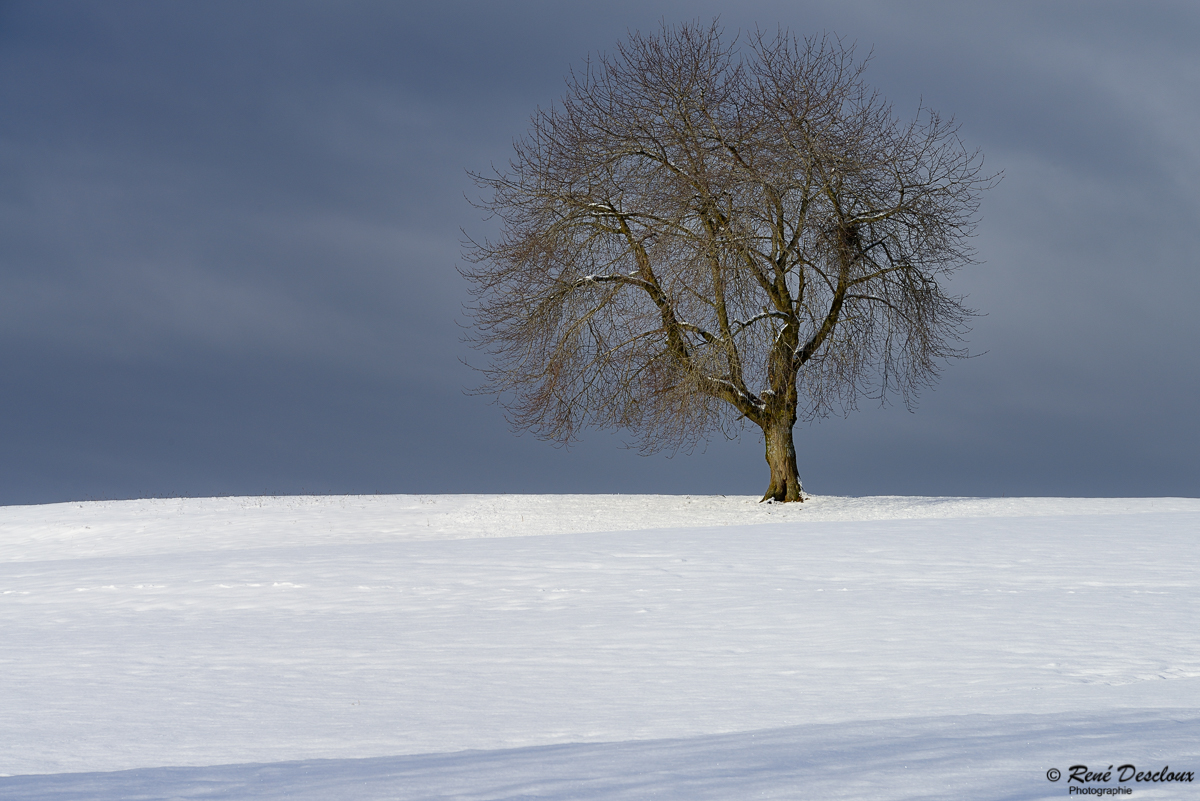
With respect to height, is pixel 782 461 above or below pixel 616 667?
above

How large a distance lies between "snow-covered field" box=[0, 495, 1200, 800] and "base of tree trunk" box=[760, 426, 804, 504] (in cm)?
633

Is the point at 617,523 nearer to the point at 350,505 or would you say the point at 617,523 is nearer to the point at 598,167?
the point at 350,505

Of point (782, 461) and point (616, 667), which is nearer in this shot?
point (616, 667)

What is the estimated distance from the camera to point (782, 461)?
59.9ft

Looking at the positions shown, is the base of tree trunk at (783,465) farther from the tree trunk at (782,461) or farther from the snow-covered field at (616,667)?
the snow-covered field at (616,667)

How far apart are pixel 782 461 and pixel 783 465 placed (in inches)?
3.2

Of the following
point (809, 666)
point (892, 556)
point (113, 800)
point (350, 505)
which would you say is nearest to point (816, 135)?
point (892, 556)

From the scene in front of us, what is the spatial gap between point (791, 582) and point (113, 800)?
6057 millimetres

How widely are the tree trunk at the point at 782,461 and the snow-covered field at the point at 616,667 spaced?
633 centimetres

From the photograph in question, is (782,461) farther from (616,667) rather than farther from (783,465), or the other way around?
(616,667)

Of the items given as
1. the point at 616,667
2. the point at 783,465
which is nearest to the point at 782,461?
the point at 783,465

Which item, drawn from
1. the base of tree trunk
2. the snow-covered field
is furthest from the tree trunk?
the snow-covered field

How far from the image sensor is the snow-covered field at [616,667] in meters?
3.48

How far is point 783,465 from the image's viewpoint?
18.3 m
